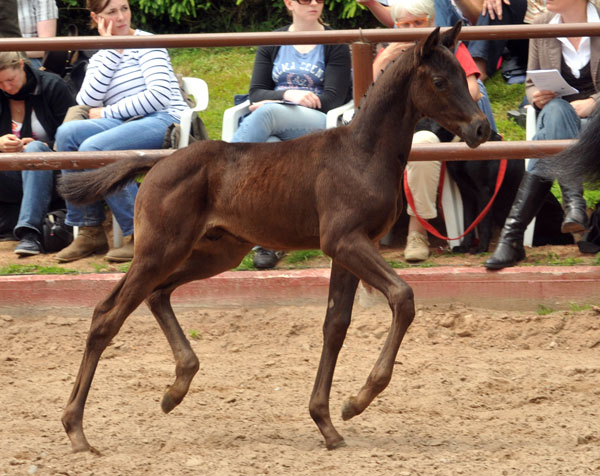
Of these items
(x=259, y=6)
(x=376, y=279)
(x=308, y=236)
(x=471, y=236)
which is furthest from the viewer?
(x=259, y=6)

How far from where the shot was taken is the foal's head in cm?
382

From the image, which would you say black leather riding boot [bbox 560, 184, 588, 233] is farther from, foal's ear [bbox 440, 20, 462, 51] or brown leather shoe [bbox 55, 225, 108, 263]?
brown leather shoe [bbox 55, 225, 108, 263]

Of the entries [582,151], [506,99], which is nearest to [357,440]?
[582,151]

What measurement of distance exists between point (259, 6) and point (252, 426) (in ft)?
21.0

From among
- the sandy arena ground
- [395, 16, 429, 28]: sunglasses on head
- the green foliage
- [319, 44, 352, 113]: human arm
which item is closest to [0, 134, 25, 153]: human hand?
the green foliage

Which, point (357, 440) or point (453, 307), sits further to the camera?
point (453, 307)

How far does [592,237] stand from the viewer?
6203 mm

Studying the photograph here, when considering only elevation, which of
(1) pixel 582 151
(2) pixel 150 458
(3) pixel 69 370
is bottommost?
(3) pixel 69 370

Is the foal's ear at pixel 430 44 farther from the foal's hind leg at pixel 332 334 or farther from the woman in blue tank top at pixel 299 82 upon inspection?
A: the woman in blue tank top at pixel 299 82

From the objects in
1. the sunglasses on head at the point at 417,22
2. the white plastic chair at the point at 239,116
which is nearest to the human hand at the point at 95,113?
the white plastic chair at the point at 239,116

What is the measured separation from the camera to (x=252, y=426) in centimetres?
438

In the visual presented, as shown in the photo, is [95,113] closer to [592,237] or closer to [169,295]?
[169,295]

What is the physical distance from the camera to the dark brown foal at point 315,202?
12.6ft

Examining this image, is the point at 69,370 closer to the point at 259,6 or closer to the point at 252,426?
the point at 252,426
